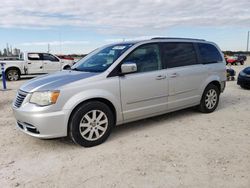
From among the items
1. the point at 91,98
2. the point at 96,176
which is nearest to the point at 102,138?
the point at 91,98

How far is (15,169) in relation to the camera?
11.5 feet

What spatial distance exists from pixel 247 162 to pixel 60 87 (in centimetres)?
284

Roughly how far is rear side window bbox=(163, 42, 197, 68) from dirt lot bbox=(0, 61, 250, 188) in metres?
1.25

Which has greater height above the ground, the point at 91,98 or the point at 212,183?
the point at 91,98

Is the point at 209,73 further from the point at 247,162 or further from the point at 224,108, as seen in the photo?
the point at 247,162

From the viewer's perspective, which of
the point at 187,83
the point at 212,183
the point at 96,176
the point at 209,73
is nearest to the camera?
the point at 212,183

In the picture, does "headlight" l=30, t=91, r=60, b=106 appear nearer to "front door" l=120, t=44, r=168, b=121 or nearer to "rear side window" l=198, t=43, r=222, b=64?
"front door" l=120, t=44, r=168, b=121

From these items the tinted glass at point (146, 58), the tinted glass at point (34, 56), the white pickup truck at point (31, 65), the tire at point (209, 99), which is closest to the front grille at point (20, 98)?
the tinted glass at point (146, 58)

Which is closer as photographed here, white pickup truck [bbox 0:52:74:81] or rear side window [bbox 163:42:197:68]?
rear side window [bbox 163:42:197:68]

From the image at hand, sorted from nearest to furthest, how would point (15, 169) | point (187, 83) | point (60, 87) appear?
point (15, 169), point (60, 87), point (187, 83)

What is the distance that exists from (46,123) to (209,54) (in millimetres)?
4142

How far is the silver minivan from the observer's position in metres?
3.90

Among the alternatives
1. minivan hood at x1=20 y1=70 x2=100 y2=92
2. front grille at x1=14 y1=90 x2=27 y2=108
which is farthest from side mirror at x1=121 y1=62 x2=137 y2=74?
front grille at x1=14 y1=90 x2=27 y2=108

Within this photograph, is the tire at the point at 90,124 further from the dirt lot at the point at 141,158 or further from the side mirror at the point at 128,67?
the side mirror at the point at 128,67
